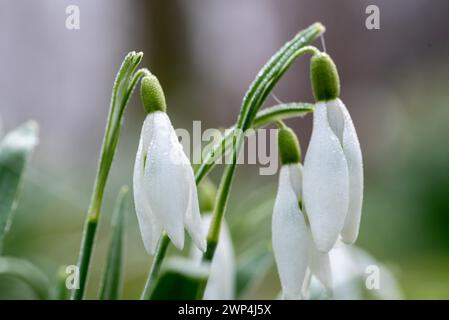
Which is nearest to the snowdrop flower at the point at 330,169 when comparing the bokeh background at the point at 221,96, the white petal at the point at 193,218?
the white petal at the point at 193,218

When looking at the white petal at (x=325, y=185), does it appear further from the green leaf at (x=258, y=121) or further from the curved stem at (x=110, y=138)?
the curved stem at (x=110, y=138)

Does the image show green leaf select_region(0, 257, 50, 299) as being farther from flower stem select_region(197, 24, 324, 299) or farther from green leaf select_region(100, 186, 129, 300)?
flower stem select_region(197, 24, 324, 299)

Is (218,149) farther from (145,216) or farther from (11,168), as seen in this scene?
(11,168)

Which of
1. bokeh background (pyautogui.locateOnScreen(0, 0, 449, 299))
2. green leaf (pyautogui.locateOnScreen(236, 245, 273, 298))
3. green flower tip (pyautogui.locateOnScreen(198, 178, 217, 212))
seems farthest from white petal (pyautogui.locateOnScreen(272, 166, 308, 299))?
bokeh background (pyautogui.locateOnScreen(0, 0, 449, 299))

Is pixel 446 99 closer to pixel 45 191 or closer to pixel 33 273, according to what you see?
pixel 45 191

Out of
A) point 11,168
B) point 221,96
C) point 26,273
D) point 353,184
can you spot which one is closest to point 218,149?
point 353,184
